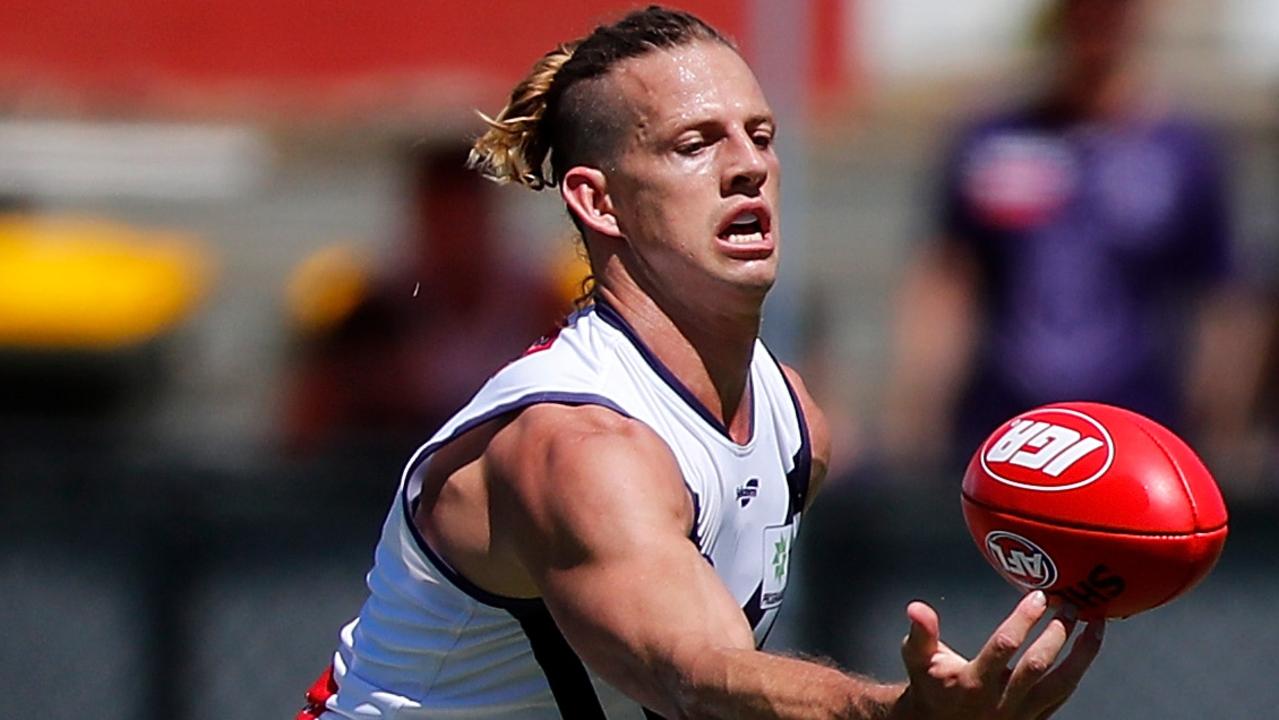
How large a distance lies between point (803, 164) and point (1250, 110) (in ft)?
31.2

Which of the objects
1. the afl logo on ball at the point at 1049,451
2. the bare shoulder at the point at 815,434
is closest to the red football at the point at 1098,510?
the afl logo on ball at the point at 1049,451

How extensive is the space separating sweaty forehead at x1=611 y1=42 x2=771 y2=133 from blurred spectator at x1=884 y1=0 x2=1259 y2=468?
196 cm

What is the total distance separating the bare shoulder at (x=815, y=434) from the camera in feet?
13.2

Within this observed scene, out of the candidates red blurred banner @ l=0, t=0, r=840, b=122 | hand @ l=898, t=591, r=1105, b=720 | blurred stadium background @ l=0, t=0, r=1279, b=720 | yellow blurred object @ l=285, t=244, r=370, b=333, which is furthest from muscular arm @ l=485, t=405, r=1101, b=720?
red blurred banner @ l=0, t=0, r=840, b=122

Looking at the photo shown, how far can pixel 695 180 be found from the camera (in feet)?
11.5

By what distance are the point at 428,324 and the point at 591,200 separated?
2.31m

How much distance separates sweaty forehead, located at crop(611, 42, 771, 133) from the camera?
139 inches

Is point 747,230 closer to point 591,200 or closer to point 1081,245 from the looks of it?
point 591,200

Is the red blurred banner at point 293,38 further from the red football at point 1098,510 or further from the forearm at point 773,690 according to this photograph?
the forearm at point 773,690

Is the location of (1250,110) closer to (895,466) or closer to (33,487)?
(895,466)

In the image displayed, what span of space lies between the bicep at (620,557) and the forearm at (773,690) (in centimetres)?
4

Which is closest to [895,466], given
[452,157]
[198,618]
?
[452,157]

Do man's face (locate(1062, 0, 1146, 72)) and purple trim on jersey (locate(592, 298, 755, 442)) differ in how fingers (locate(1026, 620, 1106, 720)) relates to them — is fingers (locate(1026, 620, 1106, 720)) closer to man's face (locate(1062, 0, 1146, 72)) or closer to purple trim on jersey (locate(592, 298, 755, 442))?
purple trim on jersey (locate(592, 298, 755, 442))

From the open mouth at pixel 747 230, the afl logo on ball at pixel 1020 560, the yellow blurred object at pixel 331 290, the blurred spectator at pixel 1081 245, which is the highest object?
the open mouth at pixel 747 230
